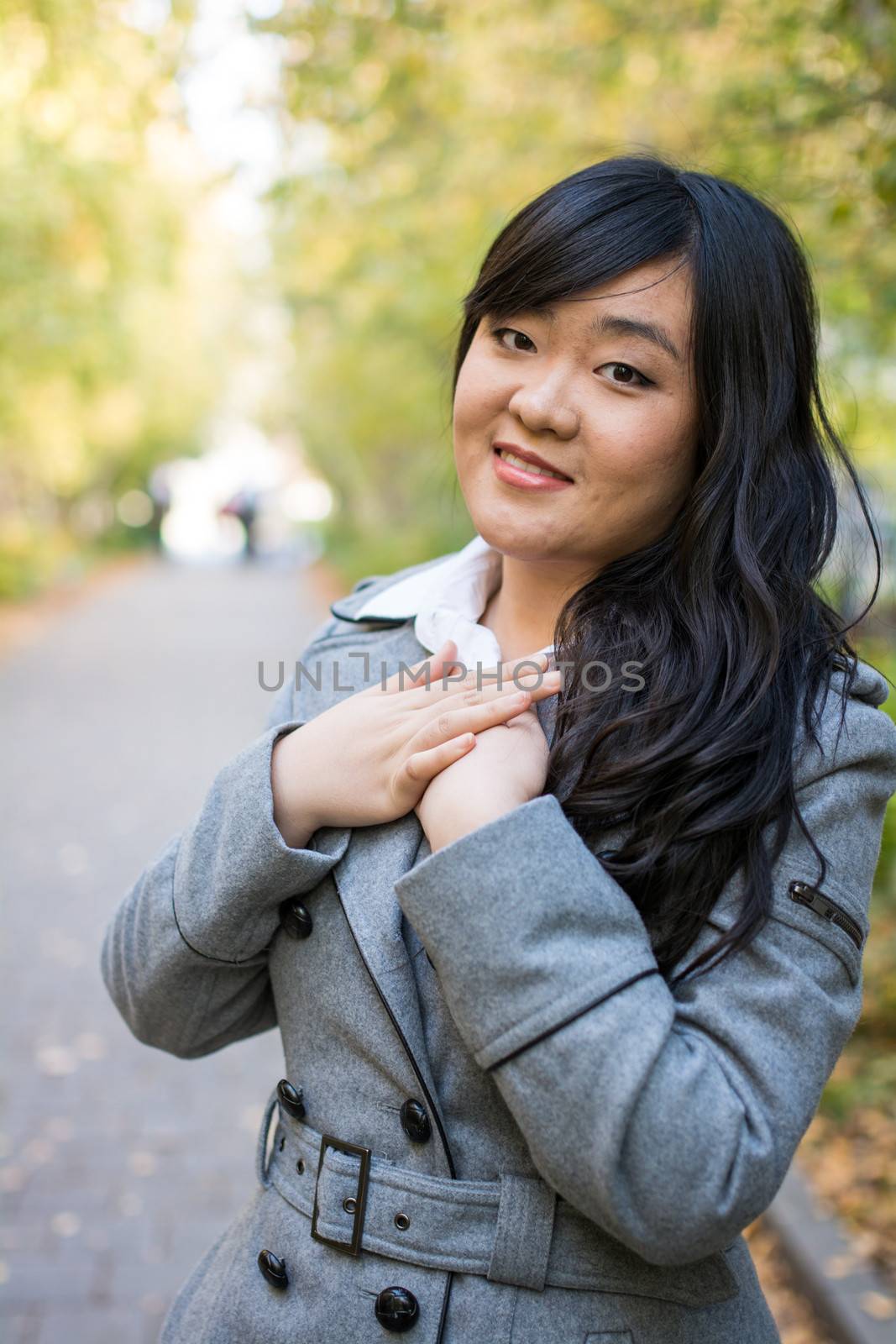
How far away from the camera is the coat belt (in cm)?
139

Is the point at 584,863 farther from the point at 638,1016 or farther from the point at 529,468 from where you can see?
the point at 529,468

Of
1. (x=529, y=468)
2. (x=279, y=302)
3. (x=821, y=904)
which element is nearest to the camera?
(x=821, y=904)

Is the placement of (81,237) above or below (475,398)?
below

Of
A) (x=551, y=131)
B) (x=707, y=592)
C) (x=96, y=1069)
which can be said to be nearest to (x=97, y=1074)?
(x=96, y=1069)

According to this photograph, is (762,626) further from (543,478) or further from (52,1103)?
(52,1103)

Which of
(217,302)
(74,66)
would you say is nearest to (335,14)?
(74,66)

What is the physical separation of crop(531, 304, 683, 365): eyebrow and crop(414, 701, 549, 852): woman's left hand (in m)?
0.46

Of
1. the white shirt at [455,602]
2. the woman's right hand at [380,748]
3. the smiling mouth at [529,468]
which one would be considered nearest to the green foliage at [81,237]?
the white shirt at [455,602]

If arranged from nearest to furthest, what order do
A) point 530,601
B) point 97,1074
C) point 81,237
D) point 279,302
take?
1. point 530,601
2. point 97,1074
3. point 81,237
4. point 279,302

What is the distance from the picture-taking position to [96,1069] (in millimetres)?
4898

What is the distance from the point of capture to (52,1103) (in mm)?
4605

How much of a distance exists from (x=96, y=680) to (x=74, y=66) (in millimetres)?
7853

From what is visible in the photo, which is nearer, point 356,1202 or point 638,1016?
point 638,1016

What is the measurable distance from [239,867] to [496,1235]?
0.54 m
